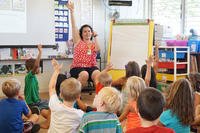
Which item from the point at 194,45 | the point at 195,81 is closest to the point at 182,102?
the point at 195,81

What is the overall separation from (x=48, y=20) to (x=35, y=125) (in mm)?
2793

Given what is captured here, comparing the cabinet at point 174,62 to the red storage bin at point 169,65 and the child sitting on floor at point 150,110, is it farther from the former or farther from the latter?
the child sitting on floor at point 150,110

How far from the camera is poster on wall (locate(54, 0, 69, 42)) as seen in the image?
5963 mm

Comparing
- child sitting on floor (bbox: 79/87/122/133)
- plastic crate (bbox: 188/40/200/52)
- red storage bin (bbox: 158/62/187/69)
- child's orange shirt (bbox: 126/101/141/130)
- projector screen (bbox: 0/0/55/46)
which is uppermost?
projector screen (bbox: 0/0/55/46)

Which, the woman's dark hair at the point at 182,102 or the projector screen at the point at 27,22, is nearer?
the woman's dark hair at the point at 182,102

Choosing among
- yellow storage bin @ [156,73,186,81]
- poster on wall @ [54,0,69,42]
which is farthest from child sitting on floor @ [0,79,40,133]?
poster on wall @ [54,0,69,42]

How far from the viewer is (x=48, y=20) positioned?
19.0ft

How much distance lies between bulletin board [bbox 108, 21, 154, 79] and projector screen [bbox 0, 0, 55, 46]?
4.04ft

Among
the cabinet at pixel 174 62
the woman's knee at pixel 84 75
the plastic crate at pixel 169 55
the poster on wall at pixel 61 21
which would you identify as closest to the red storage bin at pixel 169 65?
the cabinet at pixel 174 62

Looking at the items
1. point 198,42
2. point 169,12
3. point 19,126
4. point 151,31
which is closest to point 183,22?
point 169,12

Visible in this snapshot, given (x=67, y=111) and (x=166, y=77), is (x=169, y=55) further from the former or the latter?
(x=67, y=111)

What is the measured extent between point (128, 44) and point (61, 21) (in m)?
1.51

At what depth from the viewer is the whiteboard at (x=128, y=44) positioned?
17.2 feet

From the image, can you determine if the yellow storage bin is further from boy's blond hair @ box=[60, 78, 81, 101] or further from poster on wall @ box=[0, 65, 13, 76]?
boy's blond hair @ box=[60, 78, 81, 101]
